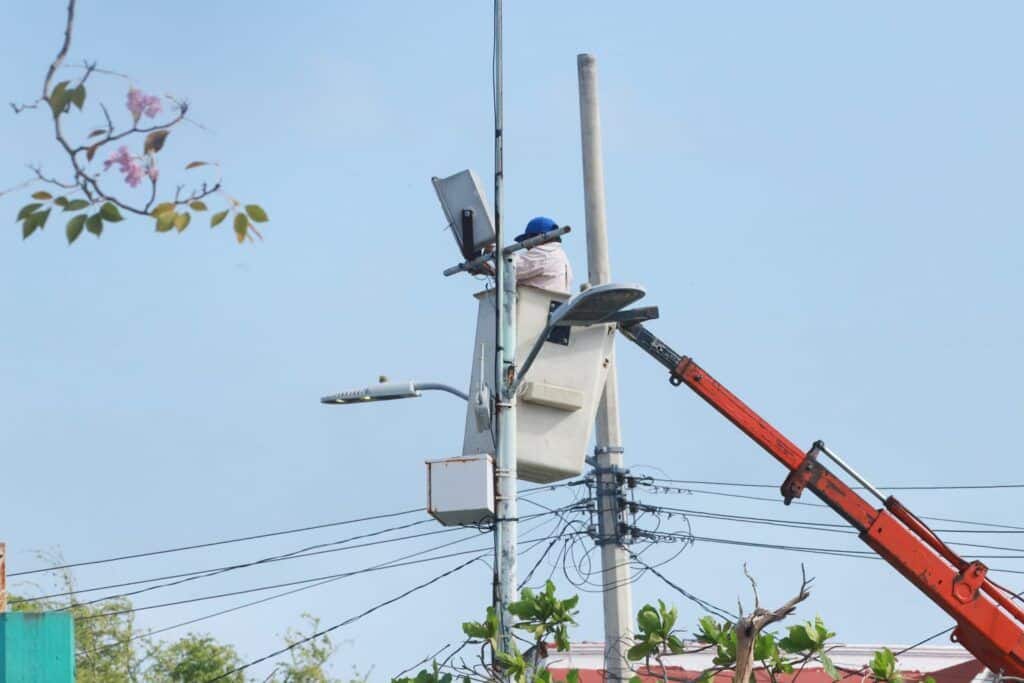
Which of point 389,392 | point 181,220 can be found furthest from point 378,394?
point 181,220

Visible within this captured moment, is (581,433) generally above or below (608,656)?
above

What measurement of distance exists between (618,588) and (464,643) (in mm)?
7289

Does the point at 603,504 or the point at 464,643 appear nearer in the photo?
the point at 464,643

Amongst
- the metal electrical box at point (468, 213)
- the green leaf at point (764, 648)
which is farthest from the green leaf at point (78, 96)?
the metal electrical box at point (468, 213)

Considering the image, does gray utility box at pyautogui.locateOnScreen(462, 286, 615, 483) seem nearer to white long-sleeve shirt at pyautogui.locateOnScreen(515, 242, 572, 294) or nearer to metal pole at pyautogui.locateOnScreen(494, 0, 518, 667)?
white long-sleeve shirt at pyautogui.locateOnScreen(515, 242, 572, 294)

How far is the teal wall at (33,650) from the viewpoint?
24.2 feet

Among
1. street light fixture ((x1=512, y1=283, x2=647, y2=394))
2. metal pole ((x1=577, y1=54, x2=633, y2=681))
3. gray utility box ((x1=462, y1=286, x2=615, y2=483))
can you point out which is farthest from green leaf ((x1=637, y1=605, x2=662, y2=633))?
metal pole ((x1=577, y1=54, x2=633, y2=681))

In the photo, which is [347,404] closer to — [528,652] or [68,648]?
[528,652]

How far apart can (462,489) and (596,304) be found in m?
1.48

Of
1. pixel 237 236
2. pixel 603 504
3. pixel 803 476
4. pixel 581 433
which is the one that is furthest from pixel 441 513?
pixel 803 476

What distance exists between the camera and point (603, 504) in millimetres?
18484

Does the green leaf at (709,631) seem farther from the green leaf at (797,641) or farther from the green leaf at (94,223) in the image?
the green leaf at (94,223)

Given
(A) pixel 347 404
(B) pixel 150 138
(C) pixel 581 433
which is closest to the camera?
(B) pixel 150 138

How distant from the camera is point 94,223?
186 inches
